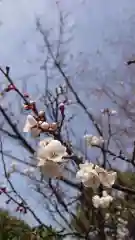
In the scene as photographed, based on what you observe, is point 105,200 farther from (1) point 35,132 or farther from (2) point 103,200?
(1) point 35,132

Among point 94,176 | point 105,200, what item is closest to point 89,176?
point 94,176

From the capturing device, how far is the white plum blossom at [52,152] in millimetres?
478

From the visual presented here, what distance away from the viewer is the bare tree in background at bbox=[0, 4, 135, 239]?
0.87 m

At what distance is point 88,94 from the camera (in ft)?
3.93

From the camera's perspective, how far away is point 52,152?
1.57 ft

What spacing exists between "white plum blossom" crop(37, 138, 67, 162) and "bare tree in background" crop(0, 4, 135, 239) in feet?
0.97

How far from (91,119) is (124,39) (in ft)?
0.93

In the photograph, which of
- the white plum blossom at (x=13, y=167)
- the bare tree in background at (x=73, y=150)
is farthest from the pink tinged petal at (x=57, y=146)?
the white plum blossom at (x=13, y=167)

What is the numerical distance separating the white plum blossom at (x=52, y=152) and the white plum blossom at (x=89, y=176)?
4 cm

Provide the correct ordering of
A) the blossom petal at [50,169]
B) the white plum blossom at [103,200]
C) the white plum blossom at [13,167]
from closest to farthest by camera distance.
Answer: the blossom petal at [50,169] < the white plum blossom at [103,200] < the white plum blossom at [13,167]

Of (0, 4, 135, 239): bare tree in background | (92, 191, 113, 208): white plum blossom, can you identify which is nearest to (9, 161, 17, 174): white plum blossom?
(0, 4, 135, 239): bare tree in background

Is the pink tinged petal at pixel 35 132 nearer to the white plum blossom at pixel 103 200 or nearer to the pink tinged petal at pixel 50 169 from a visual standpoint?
the pink tinged petal at pixel 50 169

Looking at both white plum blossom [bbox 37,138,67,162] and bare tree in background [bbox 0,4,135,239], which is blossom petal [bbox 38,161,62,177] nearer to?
white plum blossom [bbox 37,138,67,162]

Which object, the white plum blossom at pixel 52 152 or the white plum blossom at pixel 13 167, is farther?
the white plum blossom at pixel 13 167
